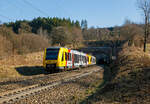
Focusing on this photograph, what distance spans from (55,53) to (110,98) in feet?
44.6

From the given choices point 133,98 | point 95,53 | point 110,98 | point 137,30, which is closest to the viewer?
point 133,98

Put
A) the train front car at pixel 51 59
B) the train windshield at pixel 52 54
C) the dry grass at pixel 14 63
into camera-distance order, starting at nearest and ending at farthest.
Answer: the train front car at pixel 51 59, the dry grass at pixel 14 63, the train windshield at pixel 52 54

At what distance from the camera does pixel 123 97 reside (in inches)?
262

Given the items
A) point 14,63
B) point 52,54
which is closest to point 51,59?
point 52,54

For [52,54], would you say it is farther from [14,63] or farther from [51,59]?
[14,63]

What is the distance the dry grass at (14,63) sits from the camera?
19.6 meters

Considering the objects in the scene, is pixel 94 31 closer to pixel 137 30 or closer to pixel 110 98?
pixel 137 30

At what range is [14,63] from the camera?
2491 centimetres

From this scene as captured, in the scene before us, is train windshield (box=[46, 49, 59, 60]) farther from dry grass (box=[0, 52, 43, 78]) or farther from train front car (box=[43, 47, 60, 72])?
dry grass (box=[0, 52, 43, 78])

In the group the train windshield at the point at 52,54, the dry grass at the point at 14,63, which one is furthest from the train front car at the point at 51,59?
the dry grass at the point at 14,63

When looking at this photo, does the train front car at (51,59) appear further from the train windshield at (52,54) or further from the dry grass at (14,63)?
the dry grass at (14,63)

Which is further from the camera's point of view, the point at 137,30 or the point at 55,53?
the point at 137,30

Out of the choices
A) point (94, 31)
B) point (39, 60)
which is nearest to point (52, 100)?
point (39, 60)

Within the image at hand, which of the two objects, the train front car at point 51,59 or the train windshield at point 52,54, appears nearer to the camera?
the train front car at point 51,59
